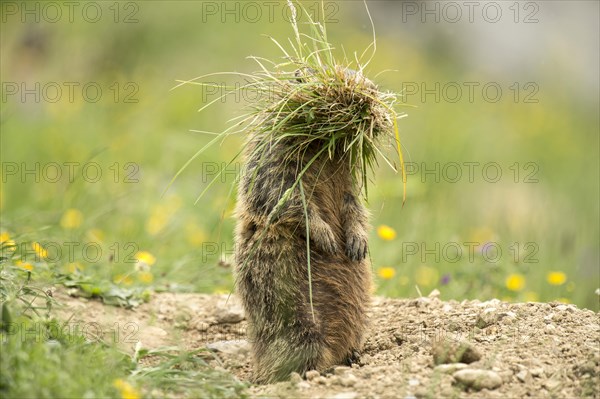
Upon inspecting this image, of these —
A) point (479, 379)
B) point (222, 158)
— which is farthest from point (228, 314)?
point (222, 158)

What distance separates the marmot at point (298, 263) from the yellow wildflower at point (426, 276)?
1676 millimetres

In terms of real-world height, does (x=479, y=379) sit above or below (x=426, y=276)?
below

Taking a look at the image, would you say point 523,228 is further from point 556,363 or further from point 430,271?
point 556,363

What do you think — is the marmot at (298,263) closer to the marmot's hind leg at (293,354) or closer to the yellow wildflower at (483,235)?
the marmot's hind leg at (293,354)

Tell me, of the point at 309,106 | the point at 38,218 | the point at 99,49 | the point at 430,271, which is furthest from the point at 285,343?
the point at 99,49

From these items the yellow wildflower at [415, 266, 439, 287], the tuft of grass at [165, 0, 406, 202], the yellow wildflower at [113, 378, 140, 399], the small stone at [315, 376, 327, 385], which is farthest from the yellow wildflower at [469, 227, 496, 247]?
the yellow wildflower at [113, 378, 140, 399]

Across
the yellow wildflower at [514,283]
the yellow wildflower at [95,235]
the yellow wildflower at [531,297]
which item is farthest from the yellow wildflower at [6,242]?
the yellow wildflower at [531,297]

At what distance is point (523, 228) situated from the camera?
6.99 metres

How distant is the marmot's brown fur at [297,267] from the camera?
156 inches

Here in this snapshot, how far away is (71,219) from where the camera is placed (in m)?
6.39

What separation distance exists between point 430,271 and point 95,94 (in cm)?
502

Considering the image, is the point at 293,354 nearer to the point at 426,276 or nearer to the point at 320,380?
the point at 320,380

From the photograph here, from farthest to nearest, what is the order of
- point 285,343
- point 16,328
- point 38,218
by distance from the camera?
point 38,218, point 285,343, point 16,328

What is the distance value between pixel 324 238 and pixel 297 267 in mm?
201
